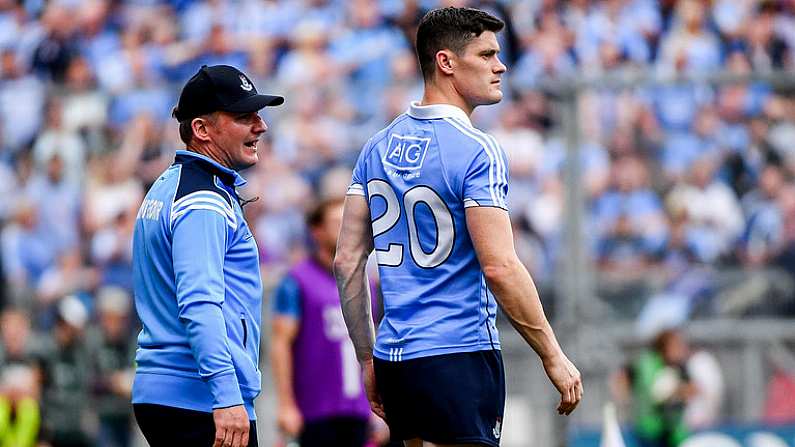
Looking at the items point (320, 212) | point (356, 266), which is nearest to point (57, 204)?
point (320, 212)

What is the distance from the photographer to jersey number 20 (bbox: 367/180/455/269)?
17.6ft

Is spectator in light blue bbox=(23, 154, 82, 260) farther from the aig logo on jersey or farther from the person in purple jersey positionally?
the aig logo on jersey

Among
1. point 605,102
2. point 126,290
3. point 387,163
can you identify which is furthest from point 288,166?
point 387,163

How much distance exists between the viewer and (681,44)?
15078 mm

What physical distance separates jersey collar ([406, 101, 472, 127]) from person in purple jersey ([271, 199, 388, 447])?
2.95 m

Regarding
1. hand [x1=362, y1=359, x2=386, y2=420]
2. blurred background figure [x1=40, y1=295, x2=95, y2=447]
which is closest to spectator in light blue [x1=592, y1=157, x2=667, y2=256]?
blurred background figure [x1=40, y1=295, x2=95, y2=447]

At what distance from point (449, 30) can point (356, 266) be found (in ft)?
3.16

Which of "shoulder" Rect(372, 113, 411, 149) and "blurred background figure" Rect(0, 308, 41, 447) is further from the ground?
"shoulder" Rect(372, 113, 411, 149)

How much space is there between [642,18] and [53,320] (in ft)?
22.7

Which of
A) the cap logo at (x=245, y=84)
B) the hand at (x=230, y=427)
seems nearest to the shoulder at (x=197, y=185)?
the cap logo at (x=245, y=84)

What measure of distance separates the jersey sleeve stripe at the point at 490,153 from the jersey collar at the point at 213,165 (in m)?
0.81

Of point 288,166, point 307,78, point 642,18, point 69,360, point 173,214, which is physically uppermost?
point 642,18

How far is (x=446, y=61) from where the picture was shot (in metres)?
5.53

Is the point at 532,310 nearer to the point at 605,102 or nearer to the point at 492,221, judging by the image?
the point at 492,221
